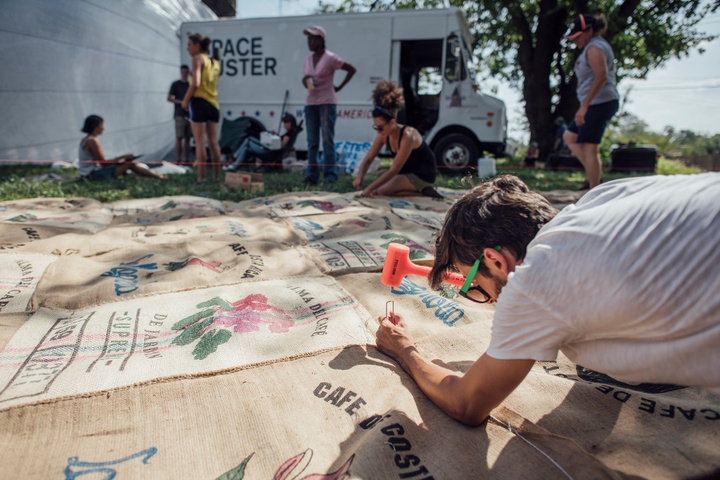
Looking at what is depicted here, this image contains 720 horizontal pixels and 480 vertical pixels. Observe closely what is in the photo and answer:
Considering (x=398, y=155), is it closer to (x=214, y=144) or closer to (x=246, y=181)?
(x=246, y=181)

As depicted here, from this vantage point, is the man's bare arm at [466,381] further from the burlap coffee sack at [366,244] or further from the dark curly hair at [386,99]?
the dark curly hair at [386,99]

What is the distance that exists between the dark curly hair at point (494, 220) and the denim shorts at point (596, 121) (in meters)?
3.58

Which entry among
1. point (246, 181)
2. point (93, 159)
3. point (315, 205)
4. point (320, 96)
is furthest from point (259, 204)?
point (93, 159)

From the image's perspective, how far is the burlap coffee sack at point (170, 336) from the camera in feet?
4.57

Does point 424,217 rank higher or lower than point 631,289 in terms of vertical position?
lower

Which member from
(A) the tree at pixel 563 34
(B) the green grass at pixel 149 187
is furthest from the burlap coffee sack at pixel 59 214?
(A) the tree at pixel 563 34

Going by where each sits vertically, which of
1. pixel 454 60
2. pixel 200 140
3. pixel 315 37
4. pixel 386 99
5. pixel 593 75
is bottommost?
pixel 200 140

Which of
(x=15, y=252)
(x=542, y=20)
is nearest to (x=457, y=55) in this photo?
(x=542, y=20)

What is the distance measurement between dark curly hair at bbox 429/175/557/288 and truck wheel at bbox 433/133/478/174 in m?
6.41

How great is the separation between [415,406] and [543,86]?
11.7 m

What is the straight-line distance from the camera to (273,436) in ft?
3.93

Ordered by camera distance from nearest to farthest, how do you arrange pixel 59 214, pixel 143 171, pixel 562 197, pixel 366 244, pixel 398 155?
pixel 366 244
pixel 59 214
pixel 398 155
pixel 562 197
pixel 143 171

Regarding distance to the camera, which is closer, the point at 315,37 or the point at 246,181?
the point at 246,181

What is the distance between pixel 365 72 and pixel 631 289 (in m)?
7.34
